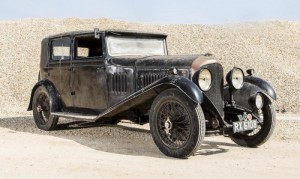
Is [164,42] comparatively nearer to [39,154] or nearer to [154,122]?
[154,122]

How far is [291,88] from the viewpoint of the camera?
16625 millimetres

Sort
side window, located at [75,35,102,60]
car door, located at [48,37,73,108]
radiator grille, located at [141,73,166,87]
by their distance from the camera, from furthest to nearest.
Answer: car door, located at [48,37,73,108] → side window, located at [75,35,102,60] → radiator grille, located at [141,73,166,87]

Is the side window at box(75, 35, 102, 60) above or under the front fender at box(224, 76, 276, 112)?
above

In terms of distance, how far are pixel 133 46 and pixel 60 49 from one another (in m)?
1.46

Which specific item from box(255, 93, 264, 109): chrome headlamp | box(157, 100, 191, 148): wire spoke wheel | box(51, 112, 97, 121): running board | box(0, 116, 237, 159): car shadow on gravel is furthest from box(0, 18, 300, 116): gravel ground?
box(157, 100, 191, 148): wire spoke wheel

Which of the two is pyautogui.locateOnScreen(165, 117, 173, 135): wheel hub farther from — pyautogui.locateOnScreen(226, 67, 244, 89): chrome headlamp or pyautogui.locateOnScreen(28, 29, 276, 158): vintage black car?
pyautogui.locateOnScreen(226, 67, 244, 89): chrome headlamp

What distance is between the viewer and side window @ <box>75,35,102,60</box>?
7535 mm

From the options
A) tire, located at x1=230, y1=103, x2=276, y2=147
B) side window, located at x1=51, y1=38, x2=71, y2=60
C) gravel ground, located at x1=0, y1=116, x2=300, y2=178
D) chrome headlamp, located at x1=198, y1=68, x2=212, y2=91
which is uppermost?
side window, located at x1=51, y1=38, x2=71, y2=60

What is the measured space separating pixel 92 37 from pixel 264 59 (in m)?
15.3

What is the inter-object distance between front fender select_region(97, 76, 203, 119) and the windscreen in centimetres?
105

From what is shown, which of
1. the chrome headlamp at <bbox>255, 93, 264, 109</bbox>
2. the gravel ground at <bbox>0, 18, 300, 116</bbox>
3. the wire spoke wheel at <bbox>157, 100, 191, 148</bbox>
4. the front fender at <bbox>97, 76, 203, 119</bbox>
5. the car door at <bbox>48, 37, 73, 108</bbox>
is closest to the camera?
the front fender at <bbox>97, 76, 203, 119</bbox>

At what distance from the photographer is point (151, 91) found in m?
6.12

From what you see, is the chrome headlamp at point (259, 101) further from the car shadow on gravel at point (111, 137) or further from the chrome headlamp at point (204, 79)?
the chrome headlamp at point (204, 79)

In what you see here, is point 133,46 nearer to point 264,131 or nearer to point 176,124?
point 176,124
